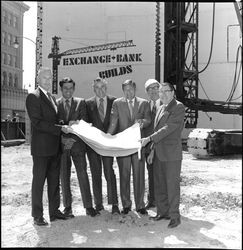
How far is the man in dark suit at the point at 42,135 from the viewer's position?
11.8ft

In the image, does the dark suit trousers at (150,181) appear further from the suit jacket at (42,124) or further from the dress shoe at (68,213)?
the suit jacket at (42,124)

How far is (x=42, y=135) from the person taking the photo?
364 centimetres

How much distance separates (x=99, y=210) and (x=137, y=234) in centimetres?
90

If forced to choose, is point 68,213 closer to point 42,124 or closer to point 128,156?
point 128,156

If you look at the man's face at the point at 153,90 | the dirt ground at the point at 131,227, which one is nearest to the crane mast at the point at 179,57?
the dirt ground at the point at 131,227

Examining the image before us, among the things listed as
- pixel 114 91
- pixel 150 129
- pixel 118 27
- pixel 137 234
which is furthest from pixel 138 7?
pixel 137 234

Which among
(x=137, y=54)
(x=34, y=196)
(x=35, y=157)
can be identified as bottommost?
(x=34, y=196)

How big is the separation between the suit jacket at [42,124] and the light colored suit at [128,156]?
722 mm

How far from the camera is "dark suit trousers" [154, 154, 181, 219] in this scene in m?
3.61

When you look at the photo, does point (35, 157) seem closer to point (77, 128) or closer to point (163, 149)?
point (77, 128)

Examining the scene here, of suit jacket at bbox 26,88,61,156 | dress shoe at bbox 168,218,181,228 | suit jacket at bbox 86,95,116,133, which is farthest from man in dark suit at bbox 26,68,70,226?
dress shoe at bbox 168,218,181,228

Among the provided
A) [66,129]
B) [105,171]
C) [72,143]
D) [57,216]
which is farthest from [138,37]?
[57,216]

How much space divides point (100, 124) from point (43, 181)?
3.12 feet

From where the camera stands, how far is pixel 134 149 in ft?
12.6
